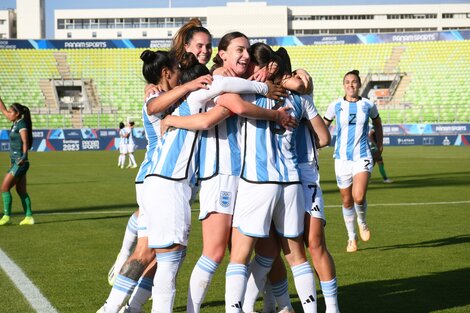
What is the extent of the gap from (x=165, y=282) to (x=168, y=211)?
474mm

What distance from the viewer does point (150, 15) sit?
352ft

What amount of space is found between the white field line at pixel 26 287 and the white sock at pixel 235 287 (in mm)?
2020

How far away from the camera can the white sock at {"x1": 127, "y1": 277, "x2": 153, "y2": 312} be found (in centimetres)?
622

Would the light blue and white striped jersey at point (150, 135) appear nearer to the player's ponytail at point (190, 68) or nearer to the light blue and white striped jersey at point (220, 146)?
the player's ponytail at point (190, 68)

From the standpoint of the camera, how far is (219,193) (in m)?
5.49

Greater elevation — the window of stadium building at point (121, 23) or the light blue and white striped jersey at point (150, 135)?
the window of stadium building at point (121, 23)

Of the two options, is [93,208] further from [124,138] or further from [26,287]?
[124,138]

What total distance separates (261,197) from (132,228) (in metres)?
2.08

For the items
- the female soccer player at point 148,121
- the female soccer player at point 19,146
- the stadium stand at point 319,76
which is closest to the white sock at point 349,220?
the female soccer player at point 148,121

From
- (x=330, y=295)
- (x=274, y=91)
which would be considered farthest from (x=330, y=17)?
(x=274, y=91)

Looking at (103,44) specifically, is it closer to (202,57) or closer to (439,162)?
(439,162)

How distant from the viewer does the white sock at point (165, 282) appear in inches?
214

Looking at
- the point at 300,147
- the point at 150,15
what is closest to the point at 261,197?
the point at 300,147

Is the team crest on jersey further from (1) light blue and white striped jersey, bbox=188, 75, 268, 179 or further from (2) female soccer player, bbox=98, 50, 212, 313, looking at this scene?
(2) female soccer player, bbox=98, 50, 212, 313
